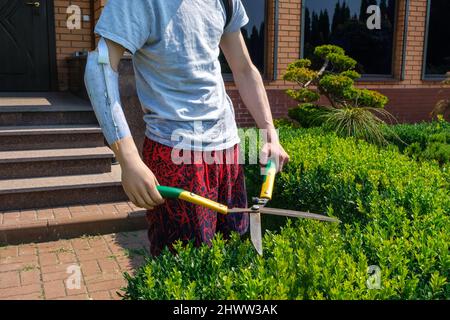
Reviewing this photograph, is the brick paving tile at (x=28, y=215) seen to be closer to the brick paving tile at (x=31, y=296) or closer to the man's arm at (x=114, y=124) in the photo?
the brick paving tile at (x=31, y=296)

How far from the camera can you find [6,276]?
3.83 meters

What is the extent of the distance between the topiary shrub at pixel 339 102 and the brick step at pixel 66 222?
280 centimetres

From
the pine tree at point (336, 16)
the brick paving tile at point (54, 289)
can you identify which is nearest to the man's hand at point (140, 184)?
the brick paving tile at point (54, 289)

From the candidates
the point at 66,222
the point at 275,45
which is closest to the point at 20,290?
the point at 66,222

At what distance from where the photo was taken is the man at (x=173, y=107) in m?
1.64

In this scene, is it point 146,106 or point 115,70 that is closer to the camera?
point 115,70

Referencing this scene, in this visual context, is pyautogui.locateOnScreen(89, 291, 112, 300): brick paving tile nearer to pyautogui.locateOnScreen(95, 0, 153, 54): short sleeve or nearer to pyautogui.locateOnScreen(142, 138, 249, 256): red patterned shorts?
pyautogui.locateOnScreen(142, 138, 249, 256): red patterned shorts

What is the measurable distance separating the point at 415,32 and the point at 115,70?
9116 mm

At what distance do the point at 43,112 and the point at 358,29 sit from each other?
6.19 meters

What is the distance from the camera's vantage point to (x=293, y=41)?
8.35 meters

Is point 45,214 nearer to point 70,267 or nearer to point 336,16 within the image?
point 70,267

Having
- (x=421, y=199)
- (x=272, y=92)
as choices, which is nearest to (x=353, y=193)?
(x=421, y=199)
